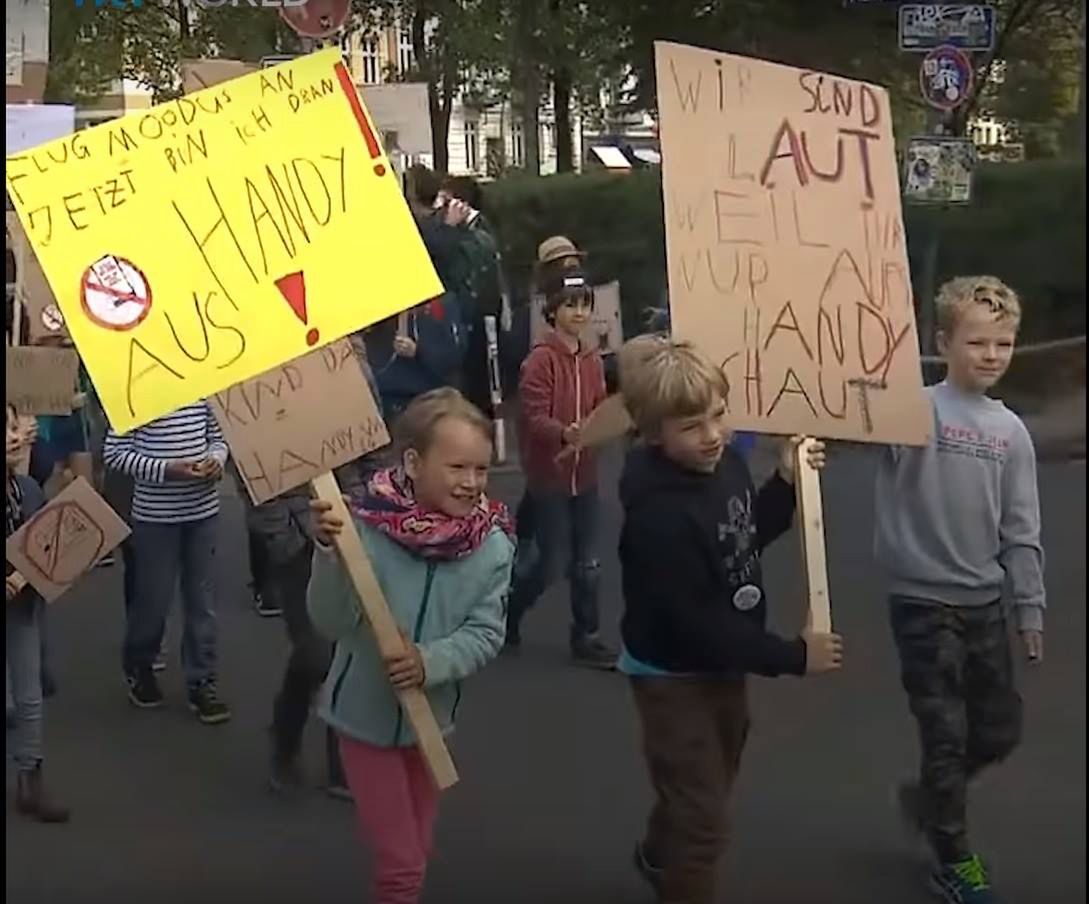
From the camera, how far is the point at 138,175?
138 inches

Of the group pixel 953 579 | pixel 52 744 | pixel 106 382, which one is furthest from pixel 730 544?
pixel 52 744

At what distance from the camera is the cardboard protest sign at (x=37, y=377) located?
4223 millimetres

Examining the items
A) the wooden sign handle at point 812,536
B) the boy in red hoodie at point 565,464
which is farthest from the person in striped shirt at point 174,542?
the wooden sign handle at point 812,536

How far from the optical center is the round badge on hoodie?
3.60 m

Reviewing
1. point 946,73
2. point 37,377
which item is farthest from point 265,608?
point 946,73

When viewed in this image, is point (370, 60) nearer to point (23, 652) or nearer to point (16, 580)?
point (16, 580)

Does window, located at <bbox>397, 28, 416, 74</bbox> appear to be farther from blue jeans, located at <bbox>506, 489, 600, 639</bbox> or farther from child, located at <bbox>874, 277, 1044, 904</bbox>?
child, located at <bbox>874, 277, 1044, 904</bbox>

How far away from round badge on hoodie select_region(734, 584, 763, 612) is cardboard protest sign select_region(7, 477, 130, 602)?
51.4 inches

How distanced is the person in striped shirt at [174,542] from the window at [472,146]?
0.82m

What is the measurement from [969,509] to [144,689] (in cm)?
200

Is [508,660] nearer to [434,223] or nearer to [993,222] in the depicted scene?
[434,223]

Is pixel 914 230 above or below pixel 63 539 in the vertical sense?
above

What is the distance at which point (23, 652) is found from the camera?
14.2ft

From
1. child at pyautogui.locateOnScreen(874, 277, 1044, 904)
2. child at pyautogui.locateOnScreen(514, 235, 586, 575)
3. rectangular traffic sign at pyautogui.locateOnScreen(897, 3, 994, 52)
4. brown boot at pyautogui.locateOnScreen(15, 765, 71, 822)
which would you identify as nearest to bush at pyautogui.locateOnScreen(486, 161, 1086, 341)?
child at pyautogui.locateOnScreen(514, 235, 586, 575)
